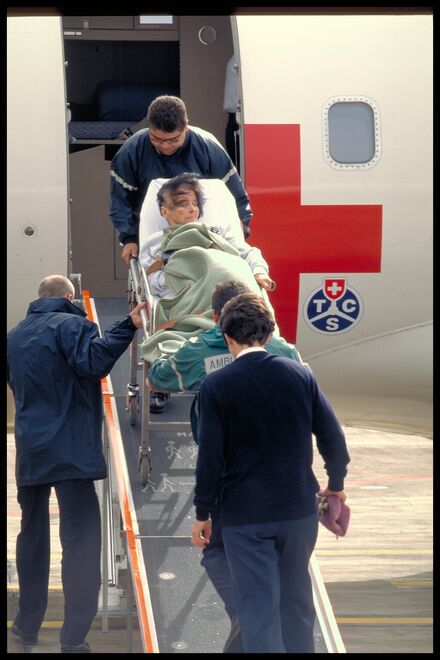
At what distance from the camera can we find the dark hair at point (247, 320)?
5461 millimetres

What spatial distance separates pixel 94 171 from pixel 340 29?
3357 mm

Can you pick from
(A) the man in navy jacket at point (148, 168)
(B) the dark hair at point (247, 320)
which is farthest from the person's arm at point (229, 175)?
(B) the dark hair at point (247, 320)

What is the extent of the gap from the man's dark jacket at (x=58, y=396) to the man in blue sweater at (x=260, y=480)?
1534mm

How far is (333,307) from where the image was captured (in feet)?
30.1

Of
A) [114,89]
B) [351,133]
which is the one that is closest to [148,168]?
[351,133]

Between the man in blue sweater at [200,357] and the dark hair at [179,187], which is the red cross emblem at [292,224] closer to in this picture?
the dark hair at [179,187]

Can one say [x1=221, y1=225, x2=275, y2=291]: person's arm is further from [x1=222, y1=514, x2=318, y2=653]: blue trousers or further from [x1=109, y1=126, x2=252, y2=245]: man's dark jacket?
[x1=222, y1=514, x2=318, y2=653]: blue trousers

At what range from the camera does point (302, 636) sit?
550cm

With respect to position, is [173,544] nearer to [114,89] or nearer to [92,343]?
[92,343]

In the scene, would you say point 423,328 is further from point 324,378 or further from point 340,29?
point 340,29

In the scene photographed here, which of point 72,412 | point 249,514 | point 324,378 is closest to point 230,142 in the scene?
point 324,378

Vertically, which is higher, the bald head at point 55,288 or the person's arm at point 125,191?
the person's arm at point 125,191

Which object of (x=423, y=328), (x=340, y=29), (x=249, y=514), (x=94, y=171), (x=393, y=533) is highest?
(x=340, y=29)

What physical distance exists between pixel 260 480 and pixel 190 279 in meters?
1.73
